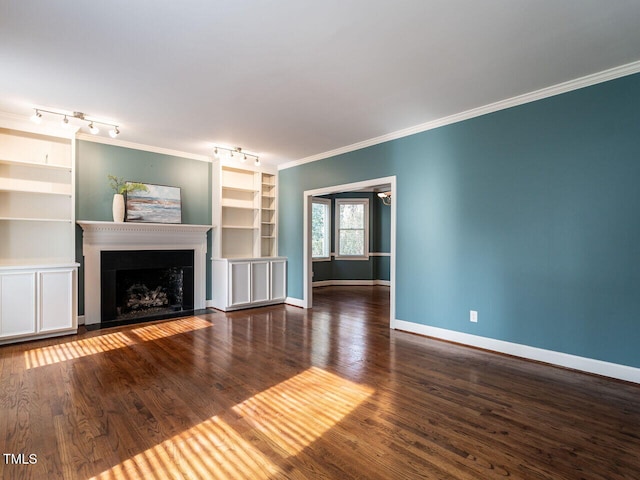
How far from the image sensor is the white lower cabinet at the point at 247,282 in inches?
→ 224

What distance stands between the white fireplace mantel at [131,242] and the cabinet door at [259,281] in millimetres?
849

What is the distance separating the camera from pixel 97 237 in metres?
4.80

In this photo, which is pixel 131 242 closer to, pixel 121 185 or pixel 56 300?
pixel 121 185

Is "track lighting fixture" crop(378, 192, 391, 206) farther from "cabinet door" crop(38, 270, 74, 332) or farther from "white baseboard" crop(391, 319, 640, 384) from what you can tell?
"cabinet door" crop(38, 270, 74, 332)

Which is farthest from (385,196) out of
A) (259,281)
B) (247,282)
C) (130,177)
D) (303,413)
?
(303,413)

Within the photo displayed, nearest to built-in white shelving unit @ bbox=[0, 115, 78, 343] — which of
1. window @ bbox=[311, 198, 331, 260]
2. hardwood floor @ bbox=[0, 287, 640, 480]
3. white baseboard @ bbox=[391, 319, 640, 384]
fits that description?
hardwood floor @ bbox=[0, 287, 640, 480]

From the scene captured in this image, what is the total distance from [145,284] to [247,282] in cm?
159

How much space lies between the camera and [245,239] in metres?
6.58

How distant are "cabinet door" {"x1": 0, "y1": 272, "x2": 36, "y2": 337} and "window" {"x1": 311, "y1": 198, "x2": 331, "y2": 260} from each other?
5.96 m

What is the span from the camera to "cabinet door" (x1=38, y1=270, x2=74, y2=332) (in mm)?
4004

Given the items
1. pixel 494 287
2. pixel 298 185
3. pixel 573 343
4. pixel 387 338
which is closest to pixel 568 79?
pixel 494 287

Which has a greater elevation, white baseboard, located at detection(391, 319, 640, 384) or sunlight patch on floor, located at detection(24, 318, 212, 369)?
white baseboard, located at detection(391, 319, 640, 384)

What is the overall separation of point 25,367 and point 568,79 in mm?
5597

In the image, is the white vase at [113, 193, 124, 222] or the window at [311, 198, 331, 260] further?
the window at [311, 198, 331, 260]
